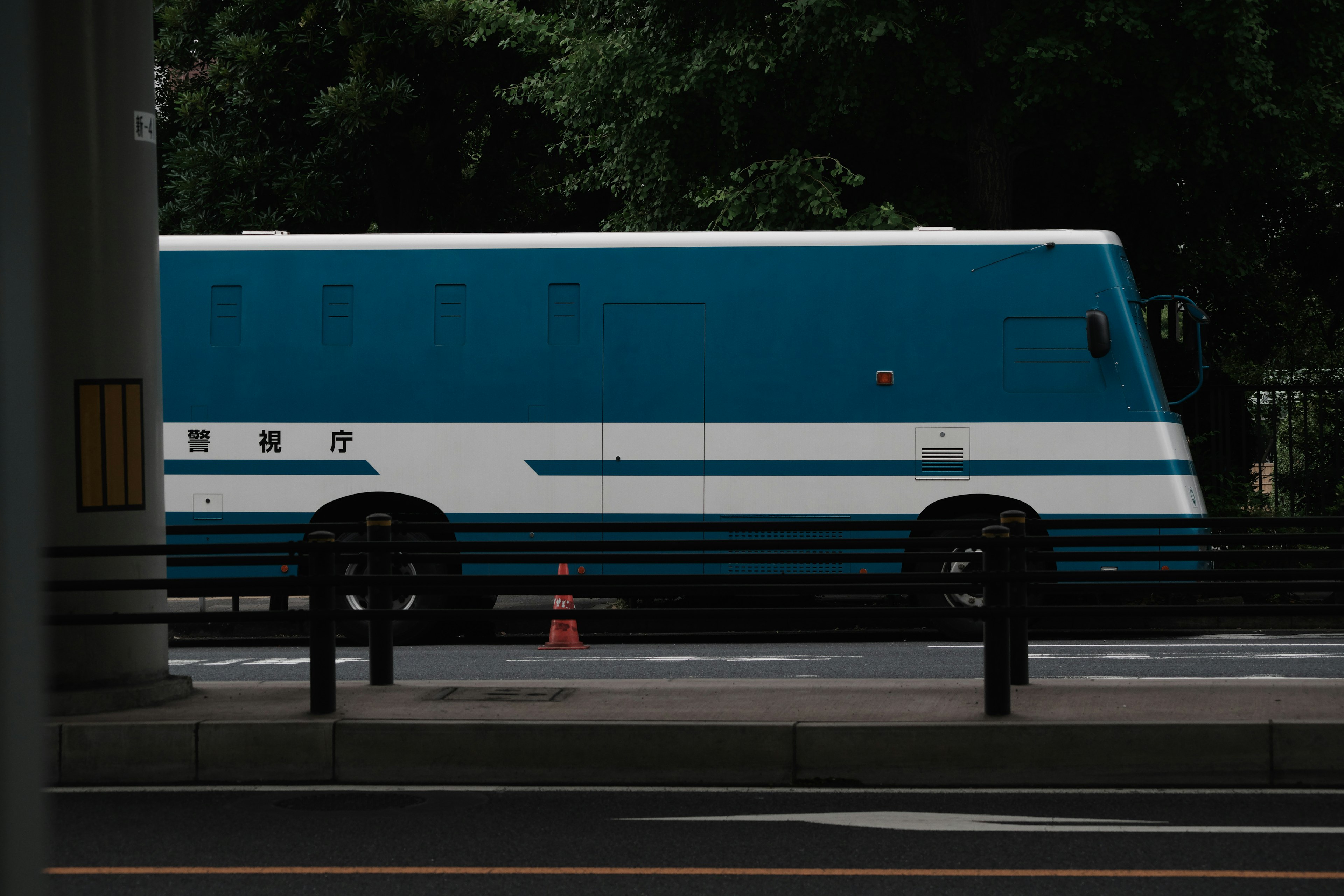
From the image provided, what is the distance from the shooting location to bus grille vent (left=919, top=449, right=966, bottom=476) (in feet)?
41.3

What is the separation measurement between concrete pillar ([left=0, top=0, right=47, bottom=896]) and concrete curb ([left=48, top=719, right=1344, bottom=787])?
5.09 metres

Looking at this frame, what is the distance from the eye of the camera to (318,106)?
1980cm

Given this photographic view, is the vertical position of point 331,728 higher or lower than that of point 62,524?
lower

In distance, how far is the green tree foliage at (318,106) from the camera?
19688mm

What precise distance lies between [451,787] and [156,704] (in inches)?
75.4

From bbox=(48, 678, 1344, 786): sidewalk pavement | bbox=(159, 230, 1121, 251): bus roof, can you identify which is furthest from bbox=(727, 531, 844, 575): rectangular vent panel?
bbox=(48, 678, 1344, 786): sidewalk pavement

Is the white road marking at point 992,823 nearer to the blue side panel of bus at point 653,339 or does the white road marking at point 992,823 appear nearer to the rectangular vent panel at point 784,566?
the rectangular vent panel at point 784,566

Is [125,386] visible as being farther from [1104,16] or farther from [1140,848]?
[1104,16]

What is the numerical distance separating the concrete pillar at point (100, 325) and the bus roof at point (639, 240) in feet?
17.0

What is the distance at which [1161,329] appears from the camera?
1374 centimetres

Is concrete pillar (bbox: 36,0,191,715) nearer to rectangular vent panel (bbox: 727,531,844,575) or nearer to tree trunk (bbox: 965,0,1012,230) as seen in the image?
rectangular vent panel (bbox: 727,531,844,575)

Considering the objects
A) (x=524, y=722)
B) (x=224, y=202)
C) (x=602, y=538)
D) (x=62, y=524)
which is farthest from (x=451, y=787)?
(x=224, y=202)

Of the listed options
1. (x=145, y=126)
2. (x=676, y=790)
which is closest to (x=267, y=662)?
(x=145, y=126)

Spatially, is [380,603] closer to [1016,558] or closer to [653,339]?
[1016,558]
